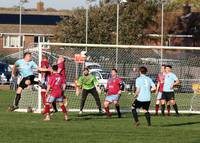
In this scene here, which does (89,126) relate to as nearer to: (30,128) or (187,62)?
(30,128)

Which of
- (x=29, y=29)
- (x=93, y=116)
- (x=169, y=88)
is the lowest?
(x=93, y=116)

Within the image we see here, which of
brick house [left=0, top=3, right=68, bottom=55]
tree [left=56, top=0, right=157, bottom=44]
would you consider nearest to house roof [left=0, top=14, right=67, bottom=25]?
brick house [left=0, top=3, right=68, bottom=55]

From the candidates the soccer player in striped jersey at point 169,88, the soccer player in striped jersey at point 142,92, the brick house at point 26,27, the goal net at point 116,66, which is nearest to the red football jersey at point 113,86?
the soccer player in striped jersey at point 169,88

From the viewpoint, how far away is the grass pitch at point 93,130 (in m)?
17.2

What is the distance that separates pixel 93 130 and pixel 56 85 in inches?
138

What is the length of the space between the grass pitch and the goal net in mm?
5445

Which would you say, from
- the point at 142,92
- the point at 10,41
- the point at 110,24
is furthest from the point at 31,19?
the point at 142,92

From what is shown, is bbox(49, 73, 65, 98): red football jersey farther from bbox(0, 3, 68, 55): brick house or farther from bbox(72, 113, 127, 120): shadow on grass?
bbox(0, 3, 68, 55): brick house

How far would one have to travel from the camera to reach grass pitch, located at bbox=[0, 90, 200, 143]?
56.5 ft

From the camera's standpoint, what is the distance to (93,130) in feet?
63.9

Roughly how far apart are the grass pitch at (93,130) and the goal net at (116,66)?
544cm

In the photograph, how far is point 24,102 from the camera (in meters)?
30.0

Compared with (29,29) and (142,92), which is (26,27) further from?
(142,92)

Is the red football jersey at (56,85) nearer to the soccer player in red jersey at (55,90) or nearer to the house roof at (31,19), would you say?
the soccer player in red jersey at (55,90)
